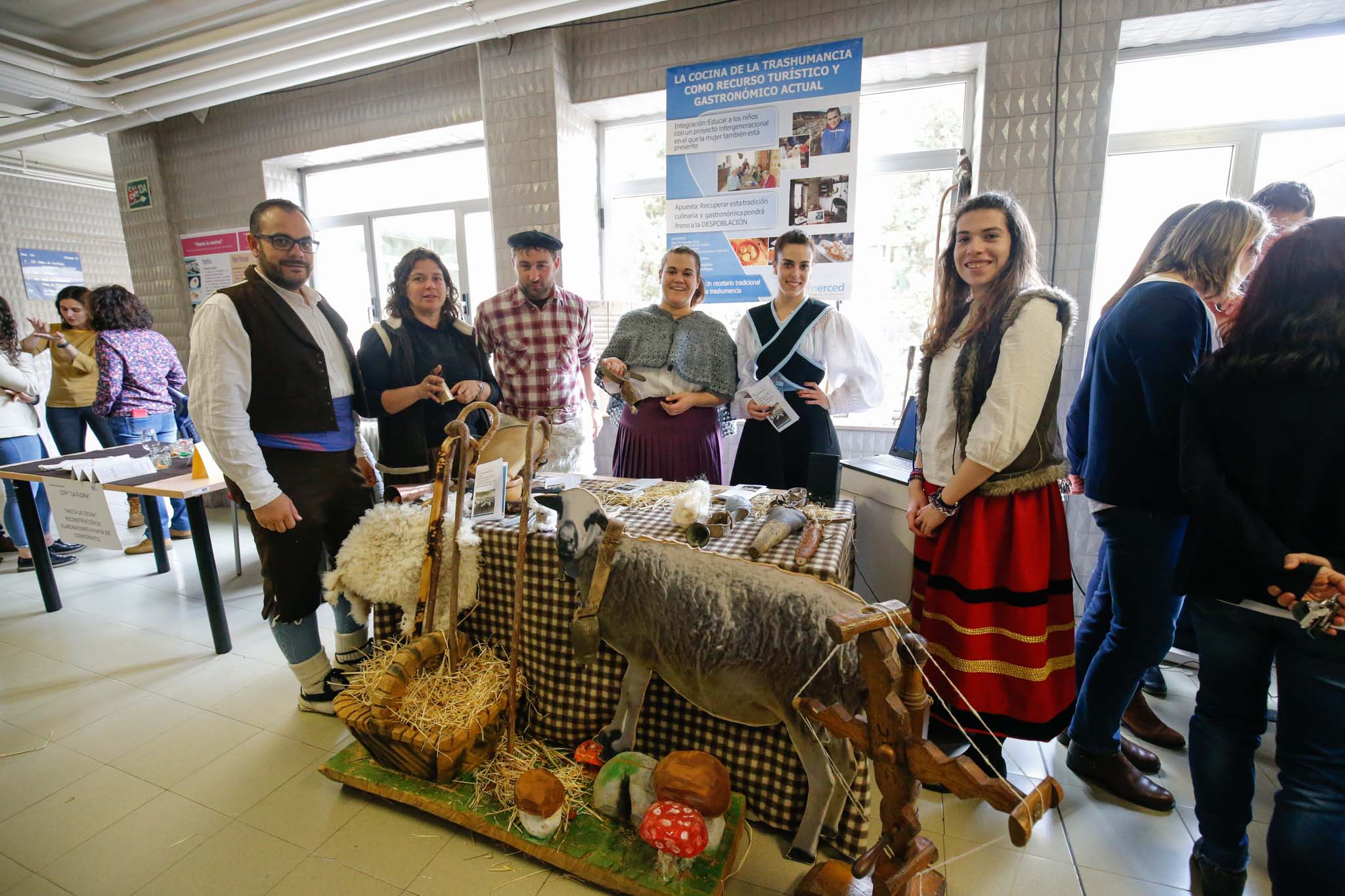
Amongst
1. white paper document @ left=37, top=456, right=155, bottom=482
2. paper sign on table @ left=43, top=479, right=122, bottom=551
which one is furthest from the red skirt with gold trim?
white paper document @ left=37, top=456, right=155, bottom=482

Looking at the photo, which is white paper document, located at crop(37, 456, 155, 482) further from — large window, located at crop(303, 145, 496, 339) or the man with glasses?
large window, located at crop(303, 145, 496, 339)

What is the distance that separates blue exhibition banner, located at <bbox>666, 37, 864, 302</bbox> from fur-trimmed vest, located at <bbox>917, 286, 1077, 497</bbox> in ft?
5.69

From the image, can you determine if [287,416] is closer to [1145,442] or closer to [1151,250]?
[1145,442]

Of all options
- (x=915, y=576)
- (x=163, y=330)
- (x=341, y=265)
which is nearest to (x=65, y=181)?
(x=163, y=330)

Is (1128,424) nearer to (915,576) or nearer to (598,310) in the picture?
(915,576)

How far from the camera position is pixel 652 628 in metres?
1.44

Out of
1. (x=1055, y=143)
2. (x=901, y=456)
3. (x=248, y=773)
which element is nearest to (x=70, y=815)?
(x=248, y=773)

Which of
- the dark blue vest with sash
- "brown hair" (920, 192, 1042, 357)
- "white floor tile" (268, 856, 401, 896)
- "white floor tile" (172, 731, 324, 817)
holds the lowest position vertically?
"white floor tile" (172, 731, 324, 817)

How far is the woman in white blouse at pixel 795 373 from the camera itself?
7.63ft

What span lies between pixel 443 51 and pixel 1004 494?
4.15 metres

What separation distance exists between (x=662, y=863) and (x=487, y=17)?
12.1 feet

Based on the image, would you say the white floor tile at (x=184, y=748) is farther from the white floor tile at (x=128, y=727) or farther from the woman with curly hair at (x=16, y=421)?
the woman with curly hair at (x=16, y=421)

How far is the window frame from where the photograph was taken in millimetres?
4203

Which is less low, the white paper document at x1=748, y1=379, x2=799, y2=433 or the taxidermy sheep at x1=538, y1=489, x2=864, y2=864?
the white paper document at x1=748, y1=379, x2=799, y2=433
